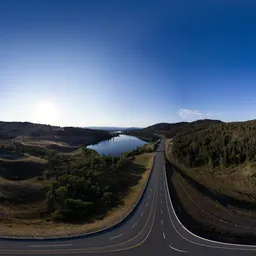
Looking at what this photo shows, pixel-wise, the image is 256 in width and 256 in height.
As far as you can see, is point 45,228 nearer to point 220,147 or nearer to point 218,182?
point 218,182

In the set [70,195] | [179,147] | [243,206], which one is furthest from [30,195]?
[179,147]

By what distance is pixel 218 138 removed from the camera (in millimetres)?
74250

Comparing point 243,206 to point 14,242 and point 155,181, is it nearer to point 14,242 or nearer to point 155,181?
point 155,181

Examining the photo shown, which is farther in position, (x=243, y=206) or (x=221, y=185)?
(x=221, y=185)

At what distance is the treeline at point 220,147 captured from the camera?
62.4 metres

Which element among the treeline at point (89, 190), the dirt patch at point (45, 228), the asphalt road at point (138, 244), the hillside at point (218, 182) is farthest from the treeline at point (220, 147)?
the dirt patch at point (45, 228)

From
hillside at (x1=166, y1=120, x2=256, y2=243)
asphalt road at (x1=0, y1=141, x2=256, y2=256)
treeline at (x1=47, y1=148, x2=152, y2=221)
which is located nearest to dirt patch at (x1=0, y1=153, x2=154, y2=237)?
asphalt road at (x1=0, y1=141, x2=256, y2=256)

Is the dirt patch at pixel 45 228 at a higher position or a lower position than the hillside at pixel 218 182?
lower

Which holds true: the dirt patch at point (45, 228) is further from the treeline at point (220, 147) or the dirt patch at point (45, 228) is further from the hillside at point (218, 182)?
the treeline at point (220, 147)

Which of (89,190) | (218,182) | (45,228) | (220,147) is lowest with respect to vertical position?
(45,228)

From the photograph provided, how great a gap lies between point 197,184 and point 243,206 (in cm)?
1425

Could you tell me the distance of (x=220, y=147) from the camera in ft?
226

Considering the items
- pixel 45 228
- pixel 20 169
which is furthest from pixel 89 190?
pixel 20 169

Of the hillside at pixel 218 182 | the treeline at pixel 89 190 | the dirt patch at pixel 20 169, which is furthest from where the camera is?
the dirt patch at pixel 20 169
